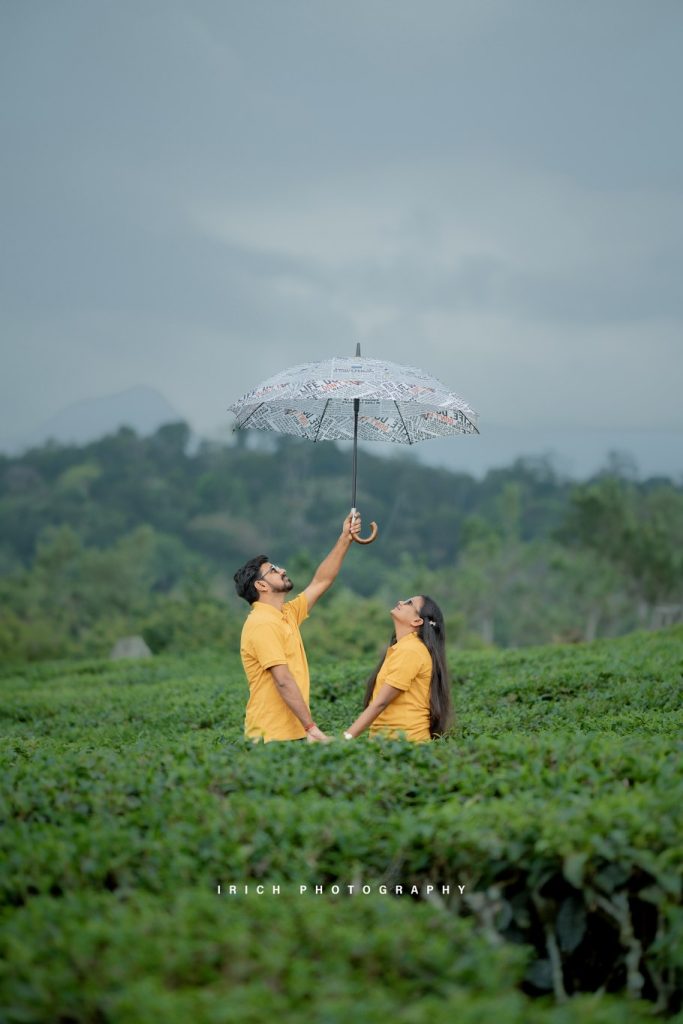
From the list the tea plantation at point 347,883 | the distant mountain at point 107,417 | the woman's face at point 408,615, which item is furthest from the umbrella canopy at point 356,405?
the distant mountain at point 107,417

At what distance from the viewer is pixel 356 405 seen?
5.93 m

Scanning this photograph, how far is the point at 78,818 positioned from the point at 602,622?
29.4m

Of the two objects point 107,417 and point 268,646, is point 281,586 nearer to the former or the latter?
point 268,646

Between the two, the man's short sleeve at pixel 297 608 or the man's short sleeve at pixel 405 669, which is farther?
the man's short sleeve at pixel 297 608

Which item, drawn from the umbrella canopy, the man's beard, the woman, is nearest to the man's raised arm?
the umbrella canopy

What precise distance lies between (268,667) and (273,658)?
5 centimetres

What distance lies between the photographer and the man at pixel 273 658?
15.9 ft

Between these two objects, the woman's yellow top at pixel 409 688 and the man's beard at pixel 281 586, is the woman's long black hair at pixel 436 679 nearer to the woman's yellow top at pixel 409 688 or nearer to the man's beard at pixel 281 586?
the woman's yellow top at pixel 409 688

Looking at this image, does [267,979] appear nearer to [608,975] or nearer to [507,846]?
[507,846]

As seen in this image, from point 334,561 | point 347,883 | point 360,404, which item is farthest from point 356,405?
point 347,883

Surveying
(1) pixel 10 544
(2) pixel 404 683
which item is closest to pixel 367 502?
(1) pixel 10 544

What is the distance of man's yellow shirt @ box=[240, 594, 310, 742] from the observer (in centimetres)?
490

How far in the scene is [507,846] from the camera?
3.15m

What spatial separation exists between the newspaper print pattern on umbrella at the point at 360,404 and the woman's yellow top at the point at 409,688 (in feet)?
4.19
